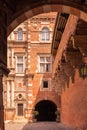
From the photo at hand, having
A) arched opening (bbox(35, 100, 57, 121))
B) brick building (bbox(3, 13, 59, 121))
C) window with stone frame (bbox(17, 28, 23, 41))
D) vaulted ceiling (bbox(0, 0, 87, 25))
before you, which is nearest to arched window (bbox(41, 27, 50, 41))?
brick building (bbox(3, 13, 59, 121))

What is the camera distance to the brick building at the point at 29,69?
Result: 3541cm

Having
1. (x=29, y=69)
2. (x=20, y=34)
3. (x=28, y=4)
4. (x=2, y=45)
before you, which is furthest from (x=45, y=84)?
(x=2, y=45)

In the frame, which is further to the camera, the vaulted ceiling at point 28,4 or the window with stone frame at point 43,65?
the window with stone frame at point 43,65

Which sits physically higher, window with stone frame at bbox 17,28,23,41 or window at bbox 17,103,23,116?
window with stone frame at bbox 17,28,23,41

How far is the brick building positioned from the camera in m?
35.4

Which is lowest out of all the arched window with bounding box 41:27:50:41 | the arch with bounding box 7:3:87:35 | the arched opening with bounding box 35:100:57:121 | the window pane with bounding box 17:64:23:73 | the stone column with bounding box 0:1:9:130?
the arched opening with bounding box 35:100:57:121

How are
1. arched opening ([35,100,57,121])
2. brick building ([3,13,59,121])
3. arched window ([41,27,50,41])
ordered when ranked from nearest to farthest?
brick building ([3,13,59,121])
arched window ([41,27,50,41])
arched opening ([35,100,57,121])

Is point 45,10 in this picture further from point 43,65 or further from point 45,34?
point 45,34

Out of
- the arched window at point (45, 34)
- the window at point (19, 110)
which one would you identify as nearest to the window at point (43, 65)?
the arched window at point (45, 34)

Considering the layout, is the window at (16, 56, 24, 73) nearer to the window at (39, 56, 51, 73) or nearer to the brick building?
the brick building

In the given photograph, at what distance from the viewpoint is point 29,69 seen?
→ 35812 mm

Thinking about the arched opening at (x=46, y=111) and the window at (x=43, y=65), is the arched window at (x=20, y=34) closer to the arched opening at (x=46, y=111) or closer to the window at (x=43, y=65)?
the window at (x=43, y=65)

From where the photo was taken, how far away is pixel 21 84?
1416 inches

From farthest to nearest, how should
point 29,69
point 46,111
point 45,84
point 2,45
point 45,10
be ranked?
1. point 46,111
2. point 45,84
3. point 29,69
4. point 45,10
5. point 2,45
